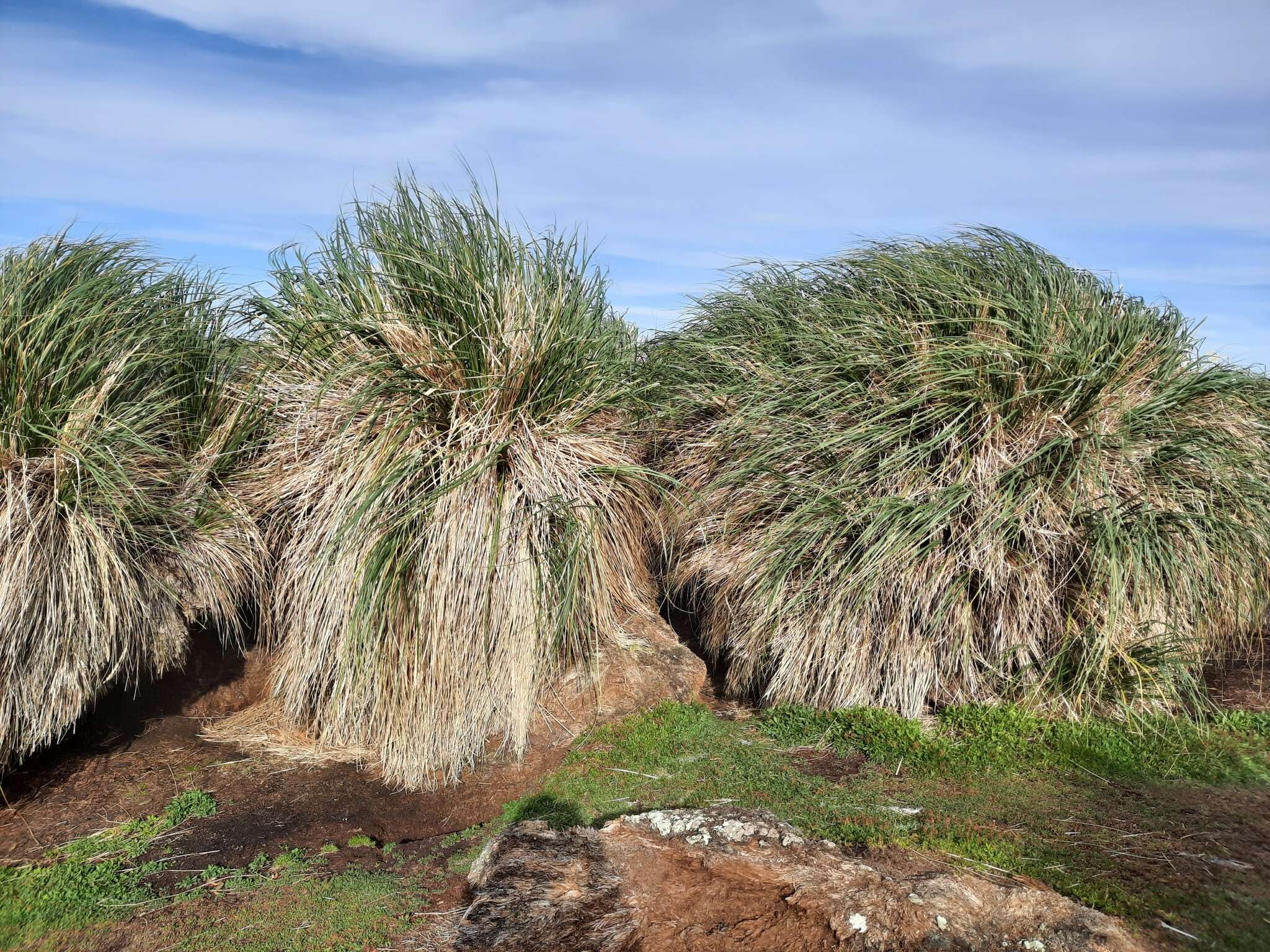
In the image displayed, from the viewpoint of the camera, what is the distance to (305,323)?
5.65m

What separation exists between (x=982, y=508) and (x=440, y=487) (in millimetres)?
2974

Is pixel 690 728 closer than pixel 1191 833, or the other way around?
pixel 1191 833

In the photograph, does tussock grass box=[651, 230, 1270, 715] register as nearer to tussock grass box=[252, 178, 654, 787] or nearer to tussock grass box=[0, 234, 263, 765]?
tussock grass box=[252, 178, 654, 787]

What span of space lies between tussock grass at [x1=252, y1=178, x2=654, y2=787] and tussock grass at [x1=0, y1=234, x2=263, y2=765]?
41 centimetres

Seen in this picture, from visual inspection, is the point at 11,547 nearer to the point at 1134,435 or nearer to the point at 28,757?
the point at 28,757

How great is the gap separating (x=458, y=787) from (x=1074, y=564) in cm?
358

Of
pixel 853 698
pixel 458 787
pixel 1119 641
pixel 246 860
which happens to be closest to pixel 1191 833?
pixel 1119 641

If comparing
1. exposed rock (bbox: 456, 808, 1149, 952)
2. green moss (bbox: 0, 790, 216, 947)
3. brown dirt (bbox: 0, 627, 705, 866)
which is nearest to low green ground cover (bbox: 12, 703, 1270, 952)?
green moss (bbox: 0, 790, 216, 947)

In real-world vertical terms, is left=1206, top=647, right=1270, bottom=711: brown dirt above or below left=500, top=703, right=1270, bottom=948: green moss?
above

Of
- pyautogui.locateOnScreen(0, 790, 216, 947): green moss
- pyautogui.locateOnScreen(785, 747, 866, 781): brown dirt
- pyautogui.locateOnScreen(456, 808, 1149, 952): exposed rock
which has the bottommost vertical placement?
pyautogui.locateOnScreen(0, 790, 216, 947): green moss

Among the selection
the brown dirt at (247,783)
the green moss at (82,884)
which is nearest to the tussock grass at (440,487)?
the brown dirt at (247,783)

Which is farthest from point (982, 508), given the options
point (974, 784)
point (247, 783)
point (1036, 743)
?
point (247, 783)

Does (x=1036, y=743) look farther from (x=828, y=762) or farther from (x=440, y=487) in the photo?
(x=440, y=487)

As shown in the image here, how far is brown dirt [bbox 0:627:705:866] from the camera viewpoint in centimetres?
460
